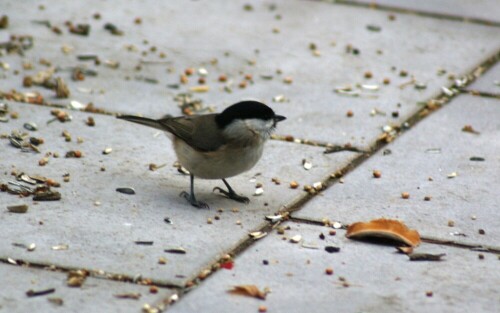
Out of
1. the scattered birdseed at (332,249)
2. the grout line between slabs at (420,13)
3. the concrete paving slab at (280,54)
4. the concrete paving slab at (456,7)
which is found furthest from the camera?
the concrete paving slab at (456,7)

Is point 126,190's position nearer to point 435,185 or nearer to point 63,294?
point 63,294

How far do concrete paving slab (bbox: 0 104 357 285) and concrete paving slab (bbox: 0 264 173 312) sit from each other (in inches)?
6.2

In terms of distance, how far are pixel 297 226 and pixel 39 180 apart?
1.63 meters

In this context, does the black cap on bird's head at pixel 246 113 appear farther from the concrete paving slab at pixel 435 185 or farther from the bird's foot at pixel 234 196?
the concrete paving slab at pixel 435 185

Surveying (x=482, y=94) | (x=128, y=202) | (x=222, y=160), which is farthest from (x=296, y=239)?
(x=482, y=94)

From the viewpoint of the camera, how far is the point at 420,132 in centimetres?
739

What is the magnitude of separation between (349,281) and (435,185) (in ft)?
5.44

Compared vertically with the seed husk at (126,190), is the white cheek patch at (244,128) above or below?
above

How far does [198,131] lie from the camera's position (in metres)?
6.05

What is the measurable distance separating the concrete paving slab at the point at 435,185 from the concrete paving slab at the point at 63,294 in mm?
1488

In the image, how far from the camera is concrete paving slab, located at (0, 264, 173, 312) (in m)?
4.55

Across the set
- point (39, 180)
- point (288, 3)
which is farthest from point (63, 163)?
point (288, 3)

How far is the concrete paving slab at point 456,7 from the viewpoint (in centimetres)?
1027

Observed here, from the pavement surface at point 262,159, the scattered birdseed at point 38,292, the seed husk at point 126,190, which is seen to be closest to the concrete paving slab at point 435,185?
the pavement surface at point 262,159
